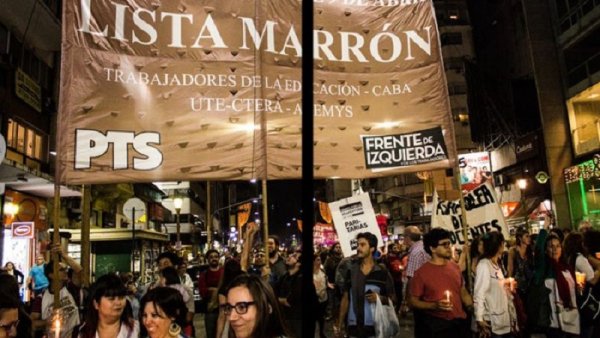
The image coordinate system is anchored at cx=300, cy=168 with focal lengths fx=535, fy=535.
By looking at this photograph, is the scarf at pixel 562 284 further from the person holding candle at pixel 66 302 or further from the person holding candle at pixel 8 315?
the person holding candle at pixel 8 315

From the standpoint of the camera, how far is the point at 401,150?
7.01m

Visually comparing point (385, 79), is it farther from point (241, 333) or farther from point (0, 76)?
point (0, 76)

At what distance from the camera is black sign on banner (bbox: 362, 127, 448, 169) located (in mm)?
6984

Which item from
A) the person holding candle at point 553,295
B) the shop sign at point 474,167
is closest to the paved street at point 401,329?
the person holding candle at point 553,295

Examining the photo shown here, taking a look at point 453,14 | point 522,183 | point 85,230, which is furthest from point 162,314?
point 453,14

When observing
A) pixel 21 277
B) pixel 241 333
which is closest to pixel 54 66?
pixel 21 277

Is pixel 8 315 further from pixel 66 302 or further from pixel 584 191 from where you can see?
pixel 584 191

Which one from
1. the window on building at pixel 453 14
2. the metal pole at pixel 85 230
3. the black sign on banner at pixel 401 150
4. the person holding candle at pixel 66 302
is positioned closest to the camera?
the person holding candle at pixel 66 302

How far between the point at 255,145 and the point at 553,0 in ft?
85.5

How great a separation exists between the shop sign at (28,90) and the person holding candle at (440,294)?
18024mm

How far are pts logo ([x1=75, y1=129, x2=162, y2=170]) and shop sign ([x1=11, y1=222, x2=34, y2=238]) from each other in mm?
13001

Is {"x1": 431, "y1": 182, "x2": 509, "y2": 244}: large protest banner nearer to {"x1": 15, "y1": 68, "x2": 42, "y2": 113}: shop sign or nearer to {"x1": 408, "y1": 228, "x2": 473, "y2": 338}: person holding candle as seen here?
{"x1": 408, "y1": 228, "x2": 473, "y2": 338}: person holding candle

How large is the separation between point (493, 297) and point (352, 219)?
2.91m

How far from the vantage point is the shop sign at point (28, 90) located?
1945cm
